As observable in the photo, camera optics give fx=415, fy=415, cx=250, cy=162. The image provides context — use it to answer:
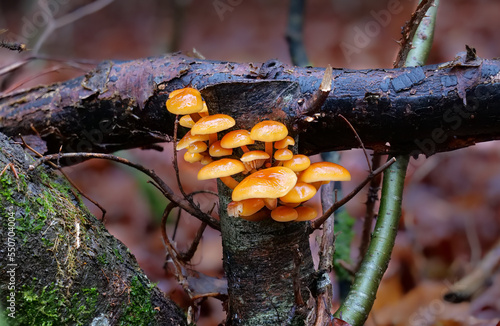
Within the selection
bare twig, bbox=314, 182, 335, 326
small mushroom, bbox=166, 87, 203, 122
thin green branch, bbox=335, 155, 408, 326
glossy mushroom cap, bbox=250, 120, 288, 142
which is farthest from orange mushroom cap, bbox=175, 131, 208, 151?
thin green branch, bbox=335, 155, 408, 326

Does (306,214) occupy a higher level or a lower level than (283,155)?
lower

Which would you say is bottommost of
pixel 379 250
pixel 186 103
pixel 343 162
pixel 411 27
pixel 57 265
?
pixel 57 265

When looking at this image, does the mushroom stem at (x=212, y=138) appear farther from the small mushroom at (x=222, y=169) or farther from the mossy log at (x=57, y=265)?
the mossy log at (x=57, y=265)

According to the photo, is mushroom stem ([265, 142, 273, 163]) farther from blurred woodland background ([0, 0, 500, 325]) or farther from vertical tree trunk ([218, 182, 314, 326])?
blurred woodland background ([0, 0, 500, 325])

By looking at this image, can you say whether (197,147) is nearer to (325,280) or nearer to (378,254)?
(325,280)

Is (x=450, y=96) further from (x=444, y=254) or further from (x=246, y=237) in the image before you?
(x=444, y=254)

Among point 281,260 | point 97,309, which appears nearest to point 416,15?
point 281,260

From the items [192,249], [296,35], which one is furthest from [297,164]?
[296,35]
